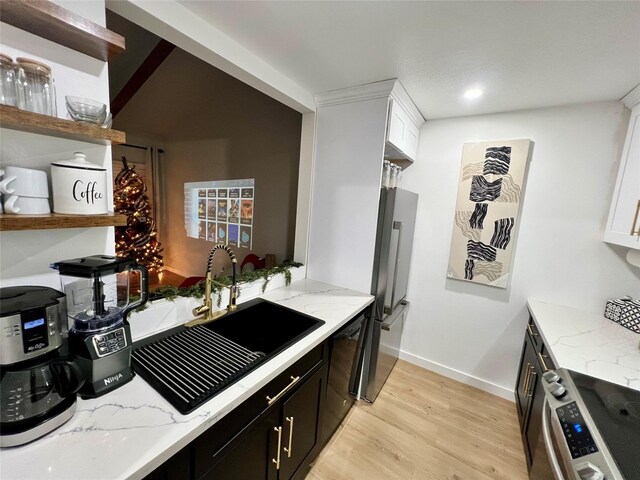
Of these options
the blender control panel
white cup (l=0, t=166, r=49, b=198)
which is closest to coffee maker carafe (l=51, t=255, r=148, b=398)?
the blender control panel

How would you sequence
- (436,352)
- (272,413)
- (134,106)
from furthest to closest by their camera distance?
(134,106) → (436,352) → (272,413)

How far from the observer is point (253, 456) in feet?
3.28

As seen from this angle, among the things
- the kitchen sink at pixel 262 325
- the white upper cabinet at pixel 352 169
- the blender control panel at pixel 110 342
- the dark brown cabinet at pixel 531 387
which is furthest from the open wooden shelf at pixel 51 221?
the dark brown cabinet at pixel 531 387

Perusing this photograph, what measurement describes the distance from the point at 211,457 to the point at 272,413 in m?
0.28

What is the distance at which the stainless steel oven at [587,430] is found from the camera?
76cm

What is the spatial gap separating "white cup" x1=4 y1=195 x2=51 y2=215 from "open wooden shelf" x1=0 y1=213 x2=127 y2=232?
0.02 meters

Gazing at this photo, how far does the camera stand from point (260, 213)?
2.93 m

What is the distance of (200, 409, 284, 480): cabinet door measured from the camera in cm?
87

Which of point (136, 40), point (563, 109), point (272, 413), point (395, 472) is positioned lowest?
point (395, 472)

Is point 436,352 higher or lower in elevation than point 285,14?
lower

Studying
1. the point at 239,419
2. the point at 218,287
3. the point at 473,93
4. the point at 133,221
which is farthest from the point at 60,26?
the point at 133,221

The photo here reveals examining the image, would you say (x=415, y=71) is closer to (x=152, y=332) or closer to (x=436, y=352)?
(x=152, y=332)

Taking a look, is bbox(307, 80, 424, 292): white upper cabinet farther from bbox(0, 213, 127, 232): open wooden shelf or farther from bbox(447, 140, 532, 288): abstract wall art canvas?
bbox(0, 213, 127, 232): open wooden shelf

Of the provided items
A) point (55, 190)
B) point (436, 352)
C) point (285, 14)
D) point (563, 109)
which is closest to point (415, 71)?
point (285, 14)
